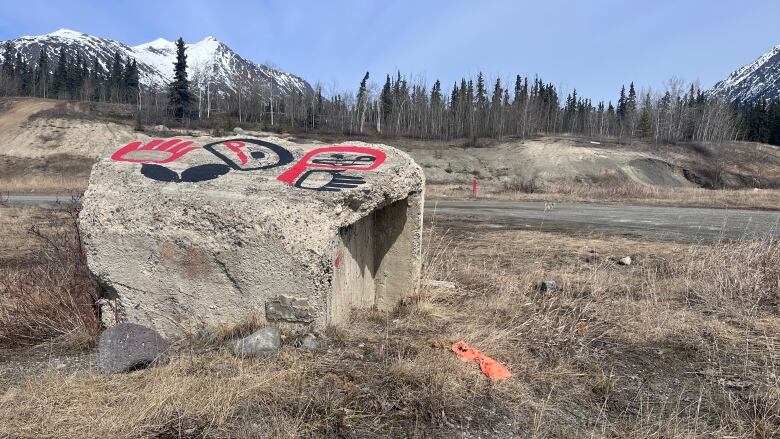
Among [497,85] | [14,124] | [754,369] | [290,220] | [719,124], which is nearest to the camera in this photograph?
[754,369]

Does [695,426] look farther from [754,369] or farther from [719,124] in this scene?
[719,124]

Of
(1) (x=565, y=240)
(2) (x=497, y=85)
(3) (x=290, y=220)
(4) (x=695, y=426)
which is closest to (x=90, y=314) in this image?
(3) (x=290, y=220)

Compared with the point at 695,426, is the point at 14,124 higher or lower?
higher

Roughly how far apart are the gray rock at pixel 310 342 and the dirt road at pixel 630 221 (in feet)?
24.8

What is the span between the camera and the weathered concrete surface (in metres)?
4.02

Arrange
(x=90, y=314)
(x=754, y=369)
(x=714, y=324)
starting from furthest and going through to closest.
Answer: (x=714, y=324) → (x=90, y=314) → (x=754, y=369)

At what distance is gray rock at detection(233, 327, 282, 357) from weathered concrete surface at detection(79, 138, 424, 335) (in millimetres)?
330

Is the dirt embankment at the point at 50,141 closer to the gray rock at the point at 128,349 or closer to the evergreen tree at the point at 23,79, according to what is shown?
the evergreen tree at the point at 23,79

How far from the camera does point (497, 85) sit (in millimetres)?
81000

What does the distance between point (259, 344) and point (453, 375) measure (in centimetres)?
138

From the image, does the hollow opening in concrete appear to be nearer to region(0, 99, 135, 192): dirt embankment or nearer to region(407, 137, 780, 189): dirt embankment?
region(407, 137, 780, 189): dirt embankment

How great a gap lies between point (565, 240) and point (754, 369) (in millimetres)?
7829

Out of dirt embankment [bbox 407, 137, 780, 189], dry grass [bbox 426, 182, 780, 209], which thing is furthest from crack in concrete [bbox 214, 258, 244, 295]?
dirt embankment [bbox 407, 137, 780, 189]

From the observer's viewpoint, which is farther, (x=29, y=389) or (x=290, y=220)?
(x=290, y=220)
